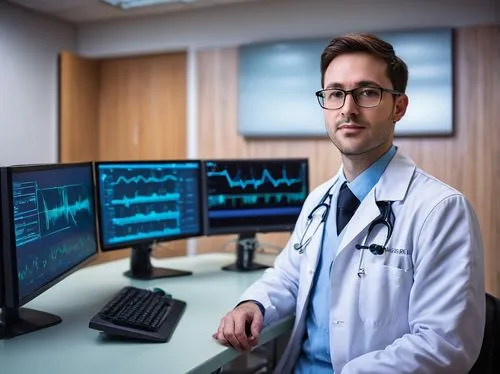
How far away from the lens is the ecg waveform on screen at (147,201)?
1.89 m

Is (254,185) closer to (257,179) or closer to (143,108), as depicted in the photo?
(257,179)

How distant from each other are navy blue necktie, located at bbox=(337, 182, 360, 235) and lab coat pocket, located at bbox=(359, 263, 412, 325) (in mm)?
215

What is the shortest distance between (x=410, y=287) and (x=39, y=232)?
3.27ft

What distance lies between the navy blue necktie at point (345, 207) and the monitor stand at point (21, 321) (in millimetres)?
878

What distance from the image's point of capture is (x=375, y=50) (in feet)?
4.48

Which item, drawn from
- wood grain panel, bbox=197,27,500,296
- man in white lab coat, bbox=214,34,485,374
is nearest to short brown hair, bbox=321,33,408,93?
man in white lab coat, bbox=214,34,485,374

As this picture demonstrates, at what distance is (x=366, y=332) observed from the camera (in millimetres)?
1276

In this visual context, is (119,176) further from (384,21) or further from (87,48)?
(87,48)

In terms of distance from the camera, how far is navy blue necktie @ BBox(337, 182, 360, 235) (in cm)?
147

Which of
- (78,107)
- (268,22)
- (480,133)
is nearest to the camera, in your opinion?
(480,133)

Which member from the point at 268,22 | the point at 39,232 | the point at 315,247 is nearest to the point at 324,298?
the point at 315,247

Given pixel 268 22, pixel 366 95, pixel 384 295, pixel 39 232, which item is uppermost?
pixel 268 22

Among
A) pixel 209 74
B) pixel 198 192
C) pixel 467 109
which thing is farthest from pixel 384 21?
pixel 198 192

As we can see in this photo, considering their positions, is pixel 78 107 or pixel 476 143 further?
pixel 78 107
